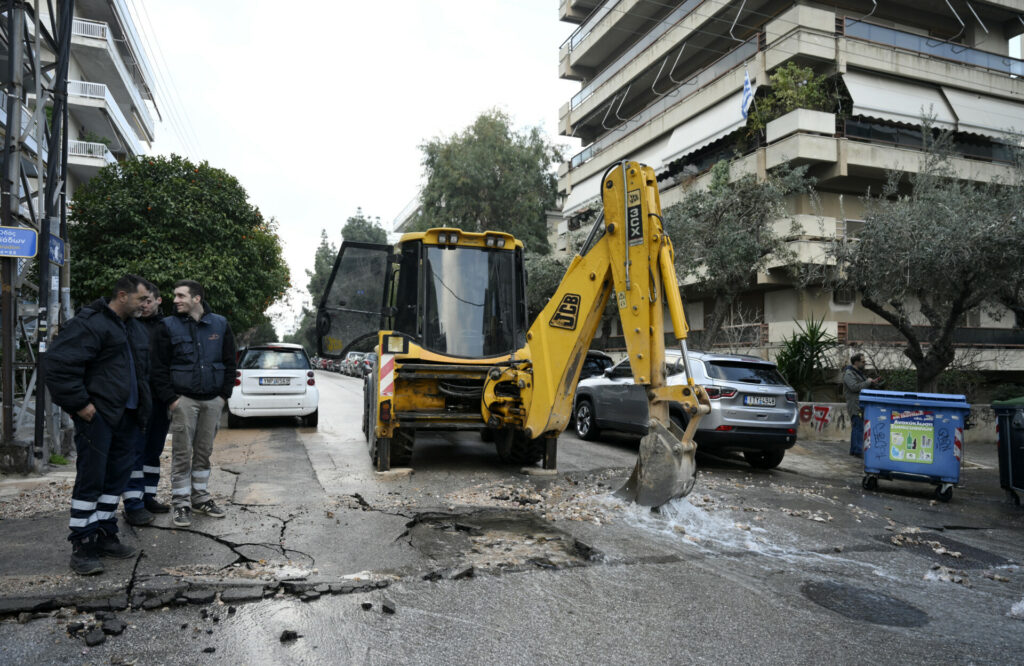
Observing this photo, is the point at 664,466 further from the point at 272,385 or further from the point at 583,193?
the point at 583,193

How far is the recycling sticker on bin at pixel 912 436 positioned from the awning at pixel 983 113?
751 inches

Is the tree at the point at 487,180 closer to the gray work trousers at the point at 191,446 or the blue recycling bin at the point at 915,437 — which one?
the blue recycling bin at the point at 915,437

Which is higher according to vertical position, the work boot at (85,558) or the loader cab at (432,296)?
the loader cab at (432,296)

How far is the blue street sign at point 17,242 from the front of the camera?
764 centimetres

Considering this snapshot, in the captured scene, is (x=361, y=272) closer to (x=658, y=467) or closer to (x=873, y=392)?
(x=658, y=467)

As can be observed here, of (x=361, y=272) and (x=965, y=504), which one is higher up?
(x=361, y=272)

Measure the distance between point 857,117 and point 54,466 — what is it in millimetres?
23414

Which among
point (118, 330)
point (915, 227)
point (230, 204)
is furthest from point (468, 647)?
point (230, 204)

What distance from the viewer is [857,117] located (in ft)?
71.6

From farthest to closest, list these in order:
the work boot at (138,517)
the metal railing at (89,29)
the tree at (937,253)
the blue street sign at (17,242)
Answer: the metal railing at (89,29) → the tree at (937,253) → the blue street sign at (17,242) → the work boot at (138,517)

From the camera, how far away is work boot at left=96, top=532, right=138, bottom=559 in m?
4.43

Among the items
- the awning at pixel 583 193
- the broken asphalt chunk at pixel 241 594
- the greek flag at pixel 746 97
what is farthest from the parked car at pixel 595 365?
the awning at pixel 583 193

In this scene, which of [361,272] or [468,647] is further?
[361,272]

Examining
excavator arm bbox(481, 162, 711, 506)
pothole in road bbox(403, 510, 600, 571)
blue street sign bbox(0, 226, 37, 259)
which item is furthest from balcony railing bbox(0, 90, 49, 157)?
pothole in road bbox(403, 510, 600, 571)
